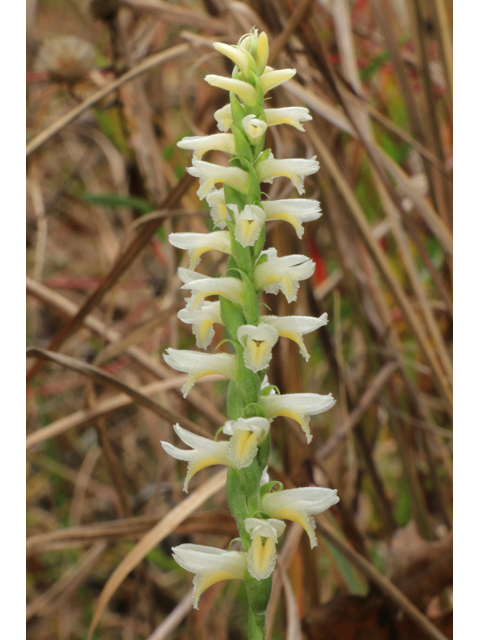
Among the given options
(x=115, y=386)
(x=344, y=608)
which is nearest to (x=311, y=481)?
(x=344, y=608)

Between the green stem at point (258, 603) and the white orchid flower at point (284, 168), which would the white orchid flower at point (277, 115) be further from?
the green stem at point (258, 603)

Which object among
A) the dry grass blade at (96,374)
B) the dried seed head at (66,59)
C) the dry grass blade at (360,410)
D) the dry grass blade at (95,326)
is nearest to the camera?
the dry grass blade at (96,374)

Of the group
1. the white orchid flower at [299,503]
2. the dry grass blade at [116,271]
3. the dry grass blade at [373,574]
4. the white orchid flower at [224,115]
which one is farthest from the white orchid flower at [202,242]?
the dry grass blade at [373,574]

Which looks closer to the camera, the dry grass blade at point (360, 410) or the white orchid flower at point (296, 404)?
the white orchid flower at point (296, 404)

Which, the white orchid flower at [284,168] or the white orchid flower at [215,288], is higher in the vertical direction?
the white orchid flower at [284,168]

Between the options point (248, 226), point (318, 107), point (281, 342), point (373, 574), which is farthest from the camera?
point (281, 342)

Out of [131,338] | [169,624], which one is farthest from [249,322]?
[169,624]

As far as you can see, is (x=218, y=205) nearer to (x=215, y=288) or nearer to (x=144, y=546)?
(x=215, y=288)

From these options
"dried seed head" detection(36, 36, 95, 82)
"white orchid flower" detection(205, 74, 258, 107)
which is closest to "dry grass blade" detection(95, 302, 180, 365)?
"white orchid flower" detection(205, 74, 258, 107)
